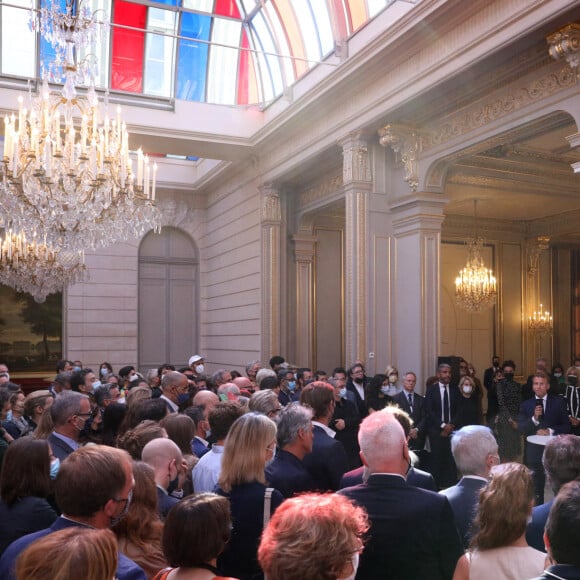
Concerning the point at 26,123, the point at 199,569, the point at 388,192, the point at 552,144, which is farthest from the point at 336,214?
the point at 199,569

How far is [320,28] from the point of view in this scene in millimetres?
11039

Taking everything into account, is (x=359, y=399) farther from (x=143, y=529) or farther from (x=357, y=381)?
(x=143, y=529)

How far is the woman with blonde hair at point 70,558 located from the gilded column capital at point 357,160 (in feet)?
28.9

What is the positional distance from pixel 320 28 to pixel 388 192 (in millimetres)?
3263

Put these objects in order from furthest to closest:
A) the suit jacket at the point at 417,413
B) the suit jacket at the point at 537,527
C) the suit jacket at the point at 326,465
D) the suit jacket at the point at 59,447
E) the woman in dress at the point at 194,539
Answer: the suit jacket at the point at 417,413
the suit jacket at the point at 59,447
the suit jacket at the point at 326,465
the suit jacket at the point at 537,527
the woman in dress at the point at 194,539

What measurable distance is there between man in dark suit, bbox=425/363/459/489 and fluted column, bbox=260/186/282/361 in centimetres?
552

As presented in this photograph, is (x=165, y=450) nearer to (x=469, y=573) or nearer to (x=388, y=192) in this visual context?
(x=469, y=573)

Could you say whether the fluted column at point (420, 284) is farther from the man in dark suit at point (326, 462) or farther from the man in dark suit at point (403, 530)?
the man in dark suit at point (403, 530)

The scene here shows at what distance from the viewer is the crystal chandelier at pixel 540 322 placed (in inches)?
656

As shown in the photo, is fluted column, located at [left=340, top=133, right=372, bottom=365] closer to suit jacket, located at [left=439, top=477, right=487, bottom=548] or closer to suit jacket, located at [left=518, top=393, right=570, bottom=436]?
suit jacket, located at [left=518, top=393, right=570, bottom=436]

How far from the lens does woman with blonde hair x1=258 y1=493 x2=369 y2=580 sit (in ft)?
5.43

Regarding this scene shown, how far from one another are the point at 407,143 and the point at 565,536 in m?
8.47

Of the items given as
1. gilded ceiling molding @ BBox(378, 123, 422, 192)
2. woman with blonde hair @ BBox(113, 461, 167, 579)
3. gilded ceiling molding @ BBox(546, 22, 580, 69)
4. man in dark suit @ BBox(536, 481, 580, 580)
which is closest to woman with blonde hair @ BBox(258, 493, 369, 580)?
man in dark suit @ BBox(536, 481, 580, 580)

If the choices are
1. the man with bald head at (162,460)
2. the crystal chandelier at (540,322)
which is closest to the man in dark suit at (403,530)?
the man with bald head at (162,460)
